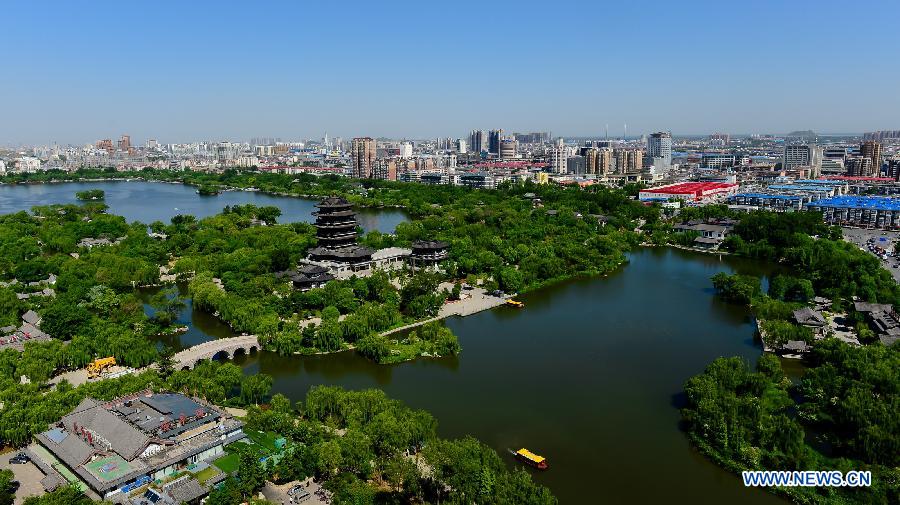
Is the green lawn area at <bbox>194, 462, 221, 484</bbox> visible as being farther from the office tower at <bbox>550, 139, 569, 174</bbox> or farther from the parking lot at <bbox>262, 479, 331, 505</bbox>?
the office tower at <bbox>550, 139, 569, 174</bbox>

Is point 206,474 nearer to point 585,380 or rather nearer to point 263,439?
point 263,439

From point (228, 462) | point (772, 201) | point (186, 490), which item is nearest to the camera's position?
point (186, 490)

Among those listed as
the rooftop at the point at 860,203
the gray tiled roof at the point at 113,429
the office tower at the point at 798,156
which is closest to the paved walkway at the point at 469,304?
the gray tiled roof at the point at 113,429

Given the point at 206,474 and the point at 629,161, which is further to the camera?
the point at 629,161

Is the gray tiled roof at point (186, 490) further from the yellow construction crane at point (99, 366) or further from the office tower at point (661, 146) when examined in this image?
the office tower at point (661, 146)

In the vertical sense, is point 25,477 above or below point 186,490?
below

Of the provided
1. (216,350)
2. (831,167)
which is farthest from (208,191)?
(831,167)

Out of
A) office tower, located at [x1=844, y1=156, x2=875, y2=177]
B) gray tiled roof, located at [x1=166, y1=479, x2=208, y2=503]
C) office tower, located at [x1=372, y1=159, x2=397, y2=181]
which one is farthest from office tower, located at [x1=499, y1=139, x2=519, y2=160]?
gray tiled roof, located at [x1=166, y1=479, x2=208, y2=503]
